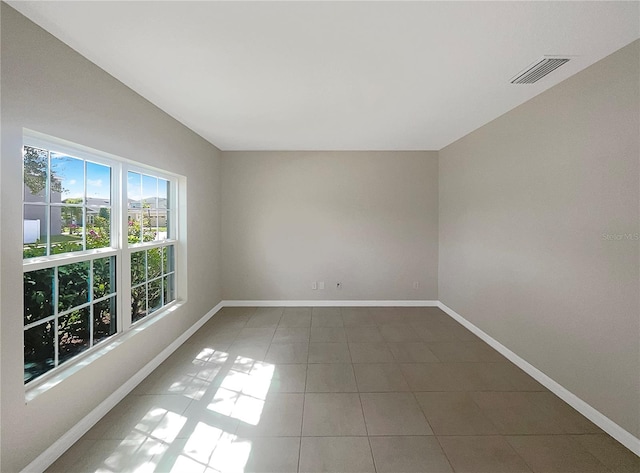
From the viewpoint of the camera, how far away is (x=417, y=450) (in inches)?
69.6

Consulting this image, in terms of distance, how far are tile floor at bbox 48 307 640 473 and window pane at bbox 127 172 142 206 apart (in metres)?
1.66

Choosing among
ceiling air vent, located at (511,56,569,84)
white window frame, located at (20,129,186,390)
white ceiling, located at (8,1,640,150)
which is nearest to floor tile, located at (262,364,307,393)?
white window frame, located at (20,129,186,390)

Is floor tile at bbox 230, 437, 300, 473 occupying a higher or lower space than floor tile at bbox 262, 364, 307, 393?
lower

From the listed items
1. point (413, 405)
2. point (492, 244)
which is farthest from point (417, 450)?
point (492, 244)

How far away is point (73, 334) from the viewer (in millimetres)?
1983

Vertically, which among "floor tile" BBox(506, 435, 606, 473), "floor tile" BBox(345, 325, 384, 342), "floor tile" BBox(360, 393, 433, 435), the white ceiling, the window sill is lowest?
"floor tile" BBox(506, 435, 606, 473)

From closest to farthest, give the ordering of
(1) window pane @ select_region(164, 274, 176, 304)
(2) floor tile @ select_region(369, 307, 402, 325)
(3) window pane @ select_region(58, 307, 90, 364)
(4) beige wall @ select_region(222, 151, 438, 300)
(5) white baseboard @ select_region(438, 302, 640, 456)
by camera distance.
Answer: (5) white baseboard @ select_region(438, 302, 640, 456) → (3) window pane @ select_region(58, 307, 90, 364) → (1) window pane @ select_region(164, 274, 176, 304) → (2) floor tile @ select_region(369, 307, 402, 325) → (4) beige wall @ select_region(222, 151, 438, 300)

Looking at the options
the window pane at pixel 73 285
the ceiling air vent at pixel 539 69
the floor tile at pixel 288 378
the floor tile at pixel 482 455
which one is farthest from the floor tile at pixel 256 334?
the ceiling air vent at pixel 539 69

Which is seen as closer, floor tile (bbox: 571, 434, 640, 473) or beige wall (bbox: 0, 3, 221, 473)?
beige wall (bbox: 0, 3, 221, 473)

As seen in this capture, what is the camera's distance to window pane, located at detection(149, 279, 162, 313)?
115 inches

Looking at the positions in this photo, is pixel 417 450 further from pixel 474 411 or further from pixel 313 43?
pixel 313 43

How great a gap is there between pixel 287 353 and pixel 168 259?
1.85 m

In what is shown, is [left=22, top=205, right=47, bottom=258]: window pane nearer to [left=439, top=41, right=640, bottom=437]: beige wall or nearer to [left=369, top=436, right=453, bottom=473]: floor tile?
[left=369, top=436, right=453, bottom=473]: floor tile

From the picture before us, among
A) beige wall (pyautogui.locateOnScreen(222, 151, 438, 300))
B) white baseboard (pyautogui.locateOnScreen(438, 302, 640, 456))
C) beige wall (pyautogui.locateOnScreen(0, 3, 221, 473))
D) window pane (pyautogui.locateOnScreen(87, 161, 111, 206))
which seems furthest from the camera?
beige wall (pyautogui.locateOnScreen(222, 151, 438, 300))
